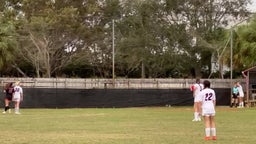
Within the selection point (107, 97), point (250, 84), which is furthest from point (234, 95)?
point (107, 97)

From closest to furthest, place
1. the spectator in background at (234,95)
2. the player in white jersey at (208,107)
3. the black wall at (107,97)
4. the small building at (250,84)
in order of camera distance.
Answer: the player in white jersey at (208,107), the spectator in background at (234,95), the black wall at (107,97), the small building at (250,84)

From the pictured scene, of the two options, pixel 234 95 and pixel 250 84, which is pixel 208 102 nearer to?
pixel 234 95

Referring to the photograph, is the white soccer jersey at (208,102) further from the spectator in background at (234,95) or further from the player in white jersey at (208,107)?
the spectator in background at (234,95)

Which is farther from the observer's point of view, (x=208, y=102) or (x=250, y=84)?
(x=250, y=84)

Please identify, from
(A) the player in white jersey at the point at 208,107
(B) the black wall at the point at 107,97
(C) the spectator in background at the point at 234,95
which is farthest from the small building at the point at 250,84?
(A) the player in white jersey at the point at 208,107

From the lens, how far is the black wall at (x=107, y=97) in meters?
40.8

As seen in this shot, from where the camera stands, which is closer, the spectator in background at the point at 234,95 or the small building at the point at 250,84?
the spectator in background at the point at 234,95

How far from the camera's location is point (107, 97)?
138ft

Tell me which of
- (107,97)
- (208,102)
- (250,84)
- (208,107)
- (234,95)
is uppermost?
(250,84)

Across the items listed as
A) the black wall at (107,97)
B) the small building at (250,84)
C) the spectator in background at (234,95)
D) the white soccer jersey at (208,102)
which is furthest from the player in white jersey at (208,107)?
the small building at (250,84)

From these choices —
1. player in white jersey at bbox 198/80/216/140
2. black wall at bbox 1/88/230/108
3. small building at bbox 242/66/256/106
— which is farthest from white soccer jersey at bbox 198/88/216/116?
small building at bbox 242/66/256/106

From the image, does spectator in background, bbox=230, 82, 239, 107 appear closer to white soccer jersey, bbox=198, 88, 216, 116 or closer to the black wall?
the black wall

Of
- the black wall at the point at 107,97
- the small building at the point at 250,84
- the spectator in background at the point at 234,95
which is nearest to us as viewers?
the spectator in background at the point at 234,95

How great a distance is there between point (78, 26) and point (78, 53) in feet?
12.7
